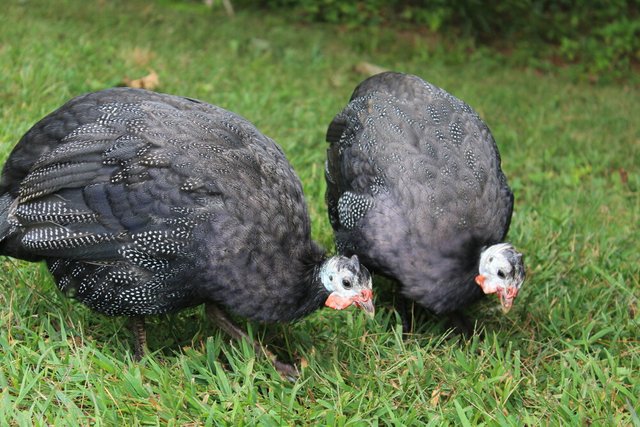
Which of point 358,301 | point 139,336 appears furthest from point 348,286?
point 139,336

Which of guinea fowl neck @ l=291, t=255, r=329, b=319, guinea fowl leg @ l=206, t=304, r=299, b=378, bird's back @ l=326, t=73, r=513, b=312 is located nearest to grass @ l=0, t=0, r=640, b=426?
guinea fowl leg @ l=206, t=304, r=299, b=378

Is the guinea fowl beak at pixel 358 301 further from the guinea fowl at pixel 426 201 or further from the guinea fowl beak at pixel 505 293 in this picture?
the guinea fowl beak at pixel 505 293

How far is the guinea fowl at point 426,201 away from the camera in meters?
3.68

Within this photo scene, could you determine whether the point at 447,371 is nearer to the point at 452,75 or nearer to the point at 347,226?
the point at 347,226

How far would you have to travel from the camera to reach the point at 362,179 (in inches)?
157

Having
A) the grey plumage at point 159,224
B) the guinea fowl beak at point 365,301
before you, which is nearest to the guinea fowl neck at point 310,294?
the grey plumage at point 159,224

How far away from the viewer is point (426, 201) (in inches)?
148

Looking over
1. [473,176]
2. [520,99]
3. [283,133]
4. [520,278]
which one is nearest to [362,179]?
[473,176]

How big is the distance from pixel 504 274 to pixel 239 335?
107cm

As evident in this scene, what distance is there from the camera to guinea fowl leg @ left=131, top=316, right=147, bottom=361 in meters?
3.29

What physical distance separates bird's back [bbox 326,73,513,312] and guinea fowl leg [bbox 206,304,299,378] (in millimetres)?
668

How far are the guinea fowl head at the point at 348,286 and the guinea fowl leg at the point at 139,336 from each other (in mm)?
692

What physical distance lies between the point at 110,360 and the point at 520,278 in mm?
1614

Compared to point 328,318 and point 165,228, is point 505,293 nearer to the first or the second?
point 328,318
